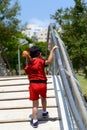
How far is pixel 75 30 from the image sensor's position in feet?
64.1

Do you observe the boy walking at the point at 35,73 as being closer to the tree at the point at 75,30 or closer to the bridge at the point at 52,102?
the bridge at the point at 52,102

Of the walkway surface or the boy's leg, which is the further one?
the boy's leg

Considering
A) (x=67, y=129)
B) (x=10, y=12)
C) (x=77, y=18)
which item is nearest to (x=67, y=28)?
(x=77, y=18)

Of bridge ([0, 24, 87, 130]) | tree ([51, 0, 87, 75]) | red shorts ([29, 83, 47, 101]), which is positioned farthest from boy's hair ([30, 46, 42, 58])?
tree ([51, 0, 87, 75])

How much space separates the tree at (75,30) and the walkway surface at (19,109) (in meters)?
11.2

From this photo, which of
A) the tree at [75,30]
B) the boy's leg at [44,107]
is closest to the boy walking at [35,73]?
→ the boy's leg at [44,107]

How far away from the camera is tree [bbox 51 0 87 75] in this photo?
18453 millimetres

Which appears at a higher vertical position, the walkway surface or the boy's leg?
the boy's leg

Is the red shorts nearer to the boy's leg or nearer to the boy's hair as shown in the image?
the boy's leg

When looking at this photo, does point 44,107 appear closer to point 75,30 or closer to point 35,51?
point 35,51

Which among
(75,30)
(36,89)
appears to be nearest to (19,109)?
(36,89)

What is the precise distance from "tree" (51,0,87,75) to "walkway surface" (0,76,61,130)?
11.2 meters

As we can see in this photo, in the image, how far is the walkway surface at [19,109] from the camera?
16.6 ft

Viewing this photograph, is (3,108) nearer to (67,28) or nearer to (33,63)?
(33,63)
